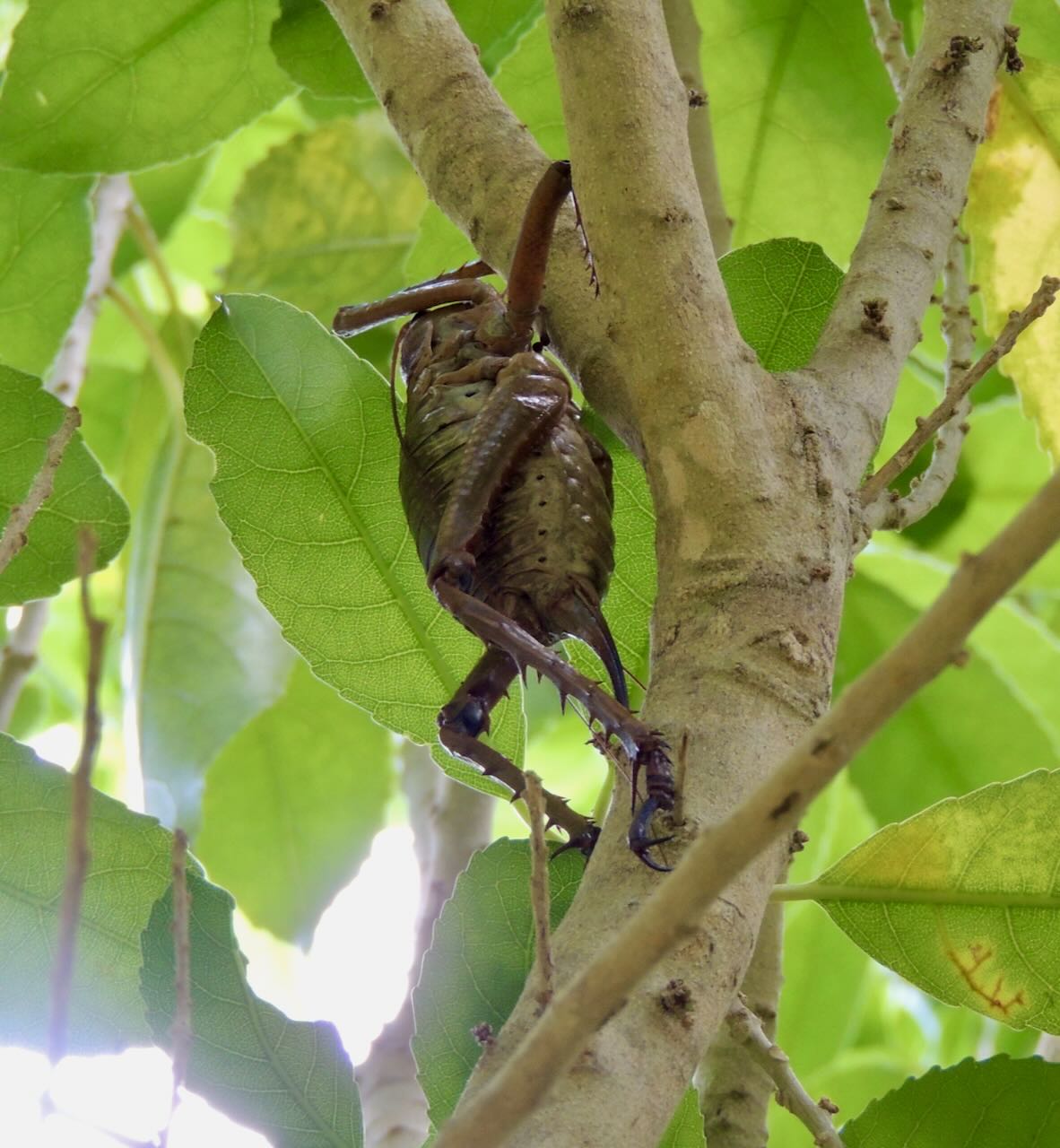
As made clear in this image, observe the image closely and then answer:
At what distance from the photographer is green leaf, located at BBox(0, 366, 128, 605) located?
3.30 feet

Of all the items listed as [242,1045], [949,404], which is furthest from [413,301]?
[242,1045]

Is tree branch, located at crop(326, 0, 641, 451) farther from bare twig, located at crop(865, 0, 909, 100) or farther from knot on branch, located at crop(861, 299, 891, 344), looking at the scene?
bare twig, located at crop(865, 0, 909, 100)

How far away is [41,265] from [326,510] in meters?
0.62

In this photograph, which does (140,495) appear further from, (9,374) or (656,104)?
(656,104)

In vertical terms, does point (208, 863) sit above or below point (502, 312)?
below

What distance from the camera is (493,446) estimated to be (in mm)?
854

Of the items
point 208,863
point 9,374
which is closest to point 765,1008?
point 9,374

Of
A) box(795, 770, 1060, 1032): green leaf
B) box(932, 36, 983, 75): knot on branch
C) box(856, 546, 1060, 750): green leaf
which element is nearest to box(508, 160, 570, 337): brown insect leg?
box(932, 36, 983, 75): knot on branch

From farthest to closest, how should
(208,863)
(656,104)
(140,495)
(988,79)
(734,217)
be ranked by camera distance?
(140,495) → (208,863) → (734,217) → (988,79) → (656,104)

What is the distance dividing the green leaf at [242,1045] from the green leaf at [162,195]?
3.87ft

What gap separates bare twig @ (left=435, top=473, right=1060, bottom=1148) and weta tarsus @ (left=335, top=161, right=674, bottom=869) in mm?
359

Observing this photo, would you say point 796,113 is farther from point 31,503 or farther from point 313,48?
point 31,503

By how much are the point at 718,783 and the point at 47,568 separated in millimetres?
605

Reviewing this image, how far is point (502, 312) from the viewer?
96cm
